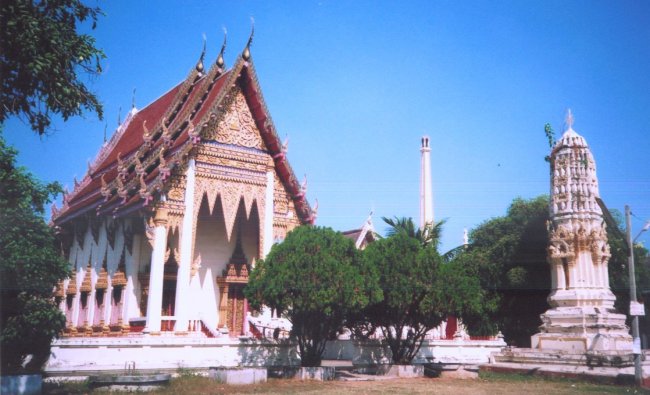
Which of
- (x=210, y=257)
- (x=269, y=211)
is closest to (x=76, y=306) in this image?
(x=210, y=257)

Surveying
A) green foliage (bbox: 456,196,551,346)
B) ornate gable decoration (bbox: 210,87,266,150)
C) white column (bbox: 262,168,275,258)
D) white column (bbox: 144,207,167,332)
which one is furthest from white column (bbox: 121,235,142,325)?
green foliage (bbox: 456,196,551,346)

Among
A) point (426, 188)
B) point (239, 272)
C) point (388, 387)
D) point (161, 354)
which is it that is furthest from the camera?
point (426, 188)

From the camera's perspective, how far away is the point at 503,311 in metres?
25.1

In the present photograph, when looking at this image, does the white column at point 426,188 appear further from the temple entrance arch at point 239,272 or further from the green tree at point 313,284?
the green tree at point 313,284

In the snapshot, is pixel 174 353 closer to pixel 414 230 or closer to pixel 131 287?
pixel 131 287

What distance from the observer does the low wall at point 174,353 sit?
1358cm

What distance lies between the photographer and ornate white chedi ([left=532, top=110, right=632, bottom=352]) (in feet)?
53.9

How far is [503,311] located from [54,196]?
17621mm

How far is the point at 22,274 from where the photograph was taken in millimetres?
10711

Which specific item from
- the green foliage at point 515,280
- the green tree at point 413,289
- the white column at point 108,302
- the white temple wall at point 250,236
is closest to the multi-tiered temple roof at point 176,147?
the white temple wall at point 250,236

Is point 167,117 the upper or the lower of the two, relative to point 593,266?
upper

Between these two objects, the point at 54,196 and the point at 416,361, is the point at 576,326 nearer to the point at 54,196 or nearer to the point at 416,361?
the point at 416,361

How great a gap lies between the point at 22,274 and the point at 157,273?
693 cm

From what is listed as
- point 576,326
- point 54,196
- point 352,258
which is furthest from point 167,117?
point 576,326
